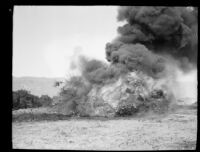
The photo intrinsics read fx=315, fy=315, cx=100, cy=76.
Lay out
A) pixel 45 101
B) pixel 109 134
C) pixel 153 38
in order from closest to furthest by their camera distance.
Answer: pixel 109 134, pixel 153 38, pixel 45 101

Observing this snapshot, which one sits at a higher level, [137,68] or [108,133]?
[137,68]

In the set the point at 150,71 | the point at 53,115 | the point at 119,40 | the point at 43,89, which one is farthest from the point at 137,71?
the point at 43,89

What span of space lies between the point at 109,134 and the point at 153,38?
7.77m

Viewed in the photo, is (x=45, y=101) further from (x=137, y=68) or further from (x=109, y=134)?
(x=109, y=134)

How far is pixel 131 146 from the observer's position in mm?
12234

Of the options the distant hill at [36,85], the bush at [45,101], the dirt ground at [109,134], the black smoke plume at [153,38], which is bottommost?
the dirt ground at [109,134]

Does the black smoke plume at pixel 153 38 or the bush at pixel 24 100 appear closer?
the black smoke plume at pixel 153 38

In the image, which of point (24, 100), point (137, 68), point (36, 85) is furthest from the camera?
point (36, 85)

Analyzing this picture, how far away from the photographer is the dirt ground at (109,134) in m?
12.4

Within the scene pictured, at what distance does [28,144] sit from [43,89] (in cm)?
1547

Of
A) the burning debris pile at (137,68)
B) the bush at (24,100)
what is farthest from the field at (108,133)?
the bush at (24,100)

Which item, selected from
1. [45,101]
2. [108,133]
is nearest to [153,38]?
[108,133]

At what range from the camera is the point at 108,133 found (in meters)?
13.6

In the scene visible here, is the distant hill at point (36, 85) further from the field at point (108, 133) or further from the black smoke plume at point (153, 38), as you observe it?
the field at point (108, 133)
